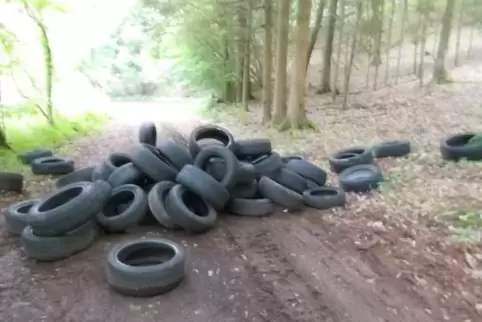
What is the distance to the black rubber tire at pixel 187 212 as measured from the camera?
232 inches

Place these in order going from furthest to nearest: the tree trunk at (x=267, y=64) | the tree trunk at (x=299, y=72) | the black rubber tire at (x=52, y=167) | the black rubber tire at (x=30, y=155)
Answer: the tree trunk at (x=267, y=64) → the tree trunk at (x=299, y=72) → the black rubber tire at (x=30, y=155) → the black rubber tire at (x=52, y=167)

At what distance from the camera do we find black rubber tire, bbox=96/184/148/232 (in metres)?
5.97

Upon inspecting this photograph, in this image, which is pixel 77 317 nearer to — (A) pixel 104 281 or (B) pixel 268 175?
(A) pixel 104 281

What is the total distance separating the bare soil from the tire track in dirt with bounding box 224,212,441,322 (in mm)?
11

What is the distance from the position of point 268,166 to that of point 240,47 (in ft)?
40.3

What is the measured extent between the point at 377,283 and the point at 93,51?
2663 cm

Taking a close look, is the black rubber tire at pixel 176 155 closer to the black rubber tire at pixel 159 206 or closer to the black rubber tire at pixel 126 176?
the black rubber tire at pixel 126 176

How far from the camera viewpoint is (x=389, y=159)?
9.43 metres

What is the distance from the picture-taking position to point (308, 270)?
5.04 metres

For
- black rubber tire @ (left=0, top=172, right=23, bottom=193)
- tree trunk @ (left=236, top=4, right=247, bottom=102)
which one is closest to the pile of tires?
black rubber tire @ (left=0, top=172, right=23, bottom=193)

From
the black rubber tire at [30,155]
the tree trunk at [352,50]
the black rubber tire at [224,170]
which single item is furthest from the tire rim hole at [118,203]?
the tree trunk at [352,50]

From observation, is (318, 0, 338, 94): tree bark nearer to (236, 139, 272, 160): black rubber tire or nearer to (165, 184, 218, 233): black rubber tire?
(236, 139, 272, 160): black rubber tire

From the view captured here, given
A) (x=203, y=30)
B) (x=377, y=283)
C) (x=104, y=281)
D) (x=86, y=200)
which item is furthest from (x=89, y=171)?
(x=203, y=30)

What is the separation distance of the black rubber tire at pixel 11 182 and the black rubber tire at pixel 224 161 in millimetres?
Result: 3009
